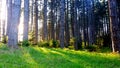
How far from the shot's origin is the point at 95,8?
162 ft

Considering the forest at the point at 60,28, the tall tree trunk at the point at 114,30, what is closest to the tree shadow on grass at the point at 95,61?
the forest at the point at 60,28

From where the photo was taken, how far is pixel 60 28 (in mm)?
21328

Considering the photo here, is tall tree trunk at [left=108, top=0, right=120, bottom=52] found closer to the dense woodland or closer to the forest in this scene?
the forest

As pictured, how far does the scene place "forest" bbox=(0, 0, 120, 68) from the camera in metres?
13.0

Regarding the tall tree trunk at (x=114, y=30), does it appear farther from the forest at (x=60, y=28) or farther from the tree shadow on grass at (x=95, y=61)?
the tree shadow on grass at (x=95, y=61)

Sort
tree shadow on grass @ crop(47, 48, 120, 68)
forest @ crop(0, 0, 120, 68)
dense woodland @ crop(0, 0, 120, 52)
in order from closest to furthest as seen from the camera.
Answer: tree shadow on grass @ crop(47, 48, 120, 68) → forest @ crop(0, 0, 120, 68) → dense woodland @ crop(0, 0, 120, 52)

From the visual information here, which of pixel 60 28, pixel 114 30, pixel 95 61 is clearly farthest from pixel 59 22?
pixel 95 61

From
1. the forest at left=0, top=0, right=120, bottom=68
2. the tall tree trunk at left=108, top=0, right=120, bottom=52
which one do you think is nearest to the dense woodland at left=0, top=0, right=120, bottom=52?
the forest at left=0, top=0, right=120, bottom=68

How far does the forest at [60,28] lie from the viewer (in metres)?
13.0

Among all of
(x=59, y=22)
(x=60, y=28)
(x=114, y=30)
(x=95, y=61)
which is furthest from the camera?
(x=59, y=22)

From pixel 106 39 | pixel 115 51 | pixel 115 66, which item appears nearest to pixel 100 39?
pixel 106 39

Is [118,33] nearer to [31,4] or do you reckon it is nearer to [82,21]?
[31,4]

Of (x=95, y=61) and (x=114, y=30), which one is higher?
(x=114, y=30)

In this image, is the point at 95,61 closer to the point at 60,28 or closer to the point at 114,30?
the point at 114,30
